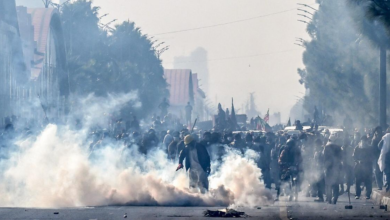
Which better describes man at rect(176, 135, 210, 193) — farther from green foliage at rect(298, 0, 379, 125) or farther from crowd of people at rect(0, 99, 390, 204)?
green foliage at rect(298, 0, 379, 125)

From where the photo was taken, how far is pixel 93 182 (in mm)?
19250

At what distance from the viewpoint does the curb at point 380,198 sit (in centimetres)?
1830

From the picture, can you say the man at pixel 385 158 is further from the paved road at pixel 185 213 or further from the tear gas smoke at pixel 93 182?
the tear gas smoke at pixel 93 182

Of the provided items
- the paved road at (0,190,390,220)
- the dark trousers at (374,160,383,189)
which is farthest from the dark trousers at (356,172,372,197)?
the paved road at (0,190,390,220)

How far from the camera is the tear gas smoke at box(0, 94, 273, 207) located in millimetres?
18812

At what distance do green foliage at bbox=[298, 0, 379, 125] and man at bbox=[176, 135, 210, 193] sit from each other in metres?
18.3

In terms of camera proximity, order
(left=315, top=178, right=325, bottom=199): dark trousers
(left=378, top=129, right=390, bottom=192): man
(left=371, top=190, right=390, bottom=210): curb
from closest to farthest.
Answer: (left=371, top=190, right=390, bottom=210): curb
(left=378, top=129, right=390, bottom=192): man
(left=315, top=178, right=325, bottom=199): dark trousers

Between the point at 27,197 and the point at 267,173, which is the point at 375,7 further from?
the point at 27,197

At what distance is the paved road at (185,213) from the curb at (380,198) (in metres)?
0.32

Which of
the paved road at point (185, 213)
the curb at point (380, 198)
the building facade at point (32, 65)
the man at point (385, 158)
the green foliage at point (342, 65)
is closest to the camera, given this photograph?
the paved road at point (185, 213)

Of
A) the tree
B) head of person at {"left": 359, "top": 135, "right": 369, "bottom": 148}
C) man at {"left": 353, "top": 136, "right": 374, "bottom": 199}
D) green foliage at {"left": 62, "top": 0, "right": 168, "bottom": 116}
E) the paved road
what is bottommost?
the paved road

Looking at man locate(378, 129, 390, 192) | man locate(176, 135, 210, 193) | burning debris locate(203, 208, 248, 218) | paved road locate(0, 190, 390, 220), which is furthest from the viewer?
man locate(378, 129, 390, 192)

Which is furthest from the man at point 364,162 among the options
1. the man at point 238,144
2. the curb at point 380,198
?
the man at point 238,144

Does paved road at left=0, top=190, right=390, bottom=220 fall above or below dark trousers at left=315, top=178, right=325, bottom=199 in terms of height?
below
